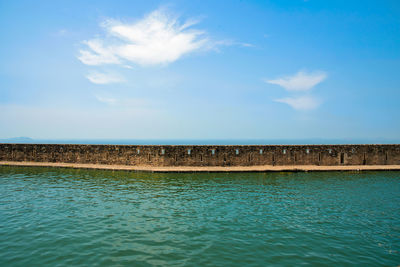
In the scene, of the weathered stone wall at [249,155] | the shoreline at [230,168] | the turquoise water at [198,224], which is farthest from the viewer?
the weathered stone wall at [249,155]

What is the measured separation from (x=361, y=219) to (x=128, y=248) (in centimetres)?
840

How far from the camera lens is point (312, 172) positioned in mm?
19281

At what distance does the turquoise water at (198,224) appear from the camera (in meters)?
6.07

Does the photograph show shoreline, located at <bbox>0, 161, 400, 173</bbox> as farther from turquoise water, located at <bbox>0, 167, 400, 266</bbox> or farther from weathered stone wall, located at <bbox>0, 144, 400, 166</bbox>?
turquoise water, located at <bbox>0, 167, 400, 266</bbox>

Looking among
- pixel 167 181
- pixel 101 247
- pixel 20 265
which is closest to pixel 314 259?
pixel 101 247

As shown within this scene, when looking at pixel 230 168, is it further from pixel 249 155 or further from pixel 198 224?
pixel 198 224

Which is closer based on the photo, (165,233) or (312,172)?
(165,233)

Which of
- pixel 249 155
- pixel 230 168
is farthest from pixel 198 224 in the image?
pixel 249 155

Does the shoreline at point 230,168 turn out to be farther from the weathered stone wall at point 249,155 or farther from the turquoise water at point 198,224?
the turquoise water at point 198,224

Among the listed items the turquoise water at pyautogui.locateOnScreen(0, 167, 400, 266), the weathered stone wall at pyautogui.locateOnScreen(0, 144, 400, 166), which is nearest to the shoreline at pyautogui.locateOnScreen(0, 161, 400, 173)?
the weathered stone wall at pyautogui.locateOnScreen(0, 144, 400, 166)

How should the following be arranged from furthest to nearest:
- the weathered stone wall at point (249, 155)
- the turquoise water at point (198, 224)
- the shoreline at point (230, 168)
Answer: the weathered stone wall at point (249, 155) < the shoreline at point (230, 168) < the turquoise water at point (198, 224)

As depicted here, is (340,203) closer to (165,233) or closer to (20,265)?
(165,233)

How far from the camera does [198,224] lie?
813 centimetres

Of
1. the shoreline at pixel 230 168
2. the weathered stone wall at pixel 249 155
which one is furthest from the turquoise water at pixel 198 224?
the weathered stone wall at pixel 249 155
